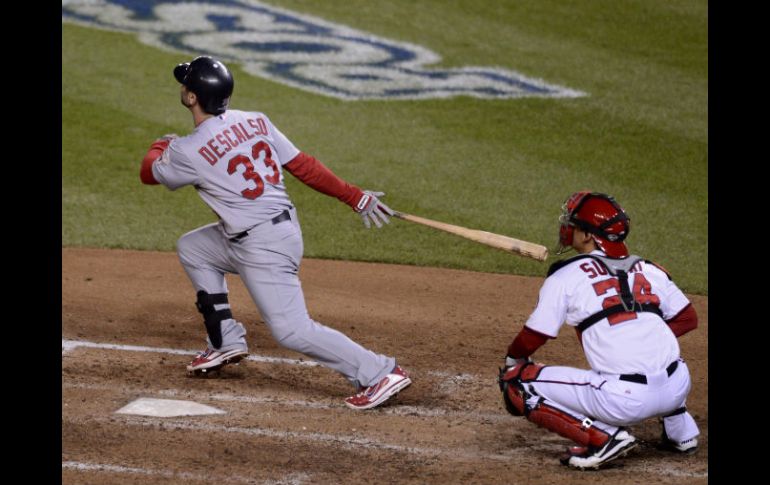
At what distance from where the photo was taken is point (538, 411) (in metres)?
5.02

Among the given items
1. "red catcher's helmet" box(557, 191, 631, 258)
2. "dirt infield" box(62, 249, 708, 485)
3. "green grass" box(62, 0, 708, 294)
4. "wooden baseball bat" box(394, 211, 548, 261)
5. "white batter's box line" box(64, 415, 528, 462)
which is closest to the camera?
"dirt infield" box(62, 249, 708, 485)

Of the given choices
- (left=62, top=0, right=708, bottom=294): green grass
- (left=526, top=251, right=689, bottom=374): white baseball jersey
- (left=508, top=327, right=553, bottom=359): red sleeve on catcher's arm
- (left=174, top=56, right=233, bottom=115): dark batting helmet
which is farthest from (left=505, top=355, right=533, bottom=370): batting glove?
(left=62, top=0, right=708, bottom=294): green grass

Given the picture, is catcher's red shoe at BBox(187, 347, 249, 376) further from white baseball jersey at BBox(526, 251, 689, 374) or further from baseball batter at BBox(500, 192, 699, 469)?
white baseball jersey at BBox(526, 251, 689, 374)

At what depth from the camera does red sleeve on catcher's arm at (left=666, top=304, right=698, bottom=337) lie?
5.17 meters

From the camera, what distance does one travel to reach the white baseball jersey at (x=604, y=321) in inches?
193

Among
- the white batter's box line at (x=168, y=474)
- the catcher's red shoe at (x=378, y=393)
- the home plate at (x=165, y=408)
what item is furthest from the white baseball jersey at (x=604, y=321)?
the home plate at (x=165, y=408)

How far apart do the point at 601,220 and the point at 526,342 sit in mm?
642

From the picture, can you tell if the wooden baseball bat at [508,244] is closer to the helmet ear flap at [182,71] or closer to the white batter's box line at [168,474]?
the helmet ear flap at [182,71]

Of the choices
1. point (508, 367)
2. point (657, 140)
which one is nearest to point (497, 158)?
point (657, 140)

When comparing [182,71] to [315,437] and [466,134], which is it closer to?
[315,437]

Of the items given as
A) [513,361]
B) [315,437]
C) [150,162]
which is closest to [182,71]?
[150,162]

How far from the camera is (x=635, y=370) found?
4.90 metres

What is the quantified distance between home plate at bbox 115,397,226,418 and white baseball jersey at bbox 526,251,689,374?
5.80ft
